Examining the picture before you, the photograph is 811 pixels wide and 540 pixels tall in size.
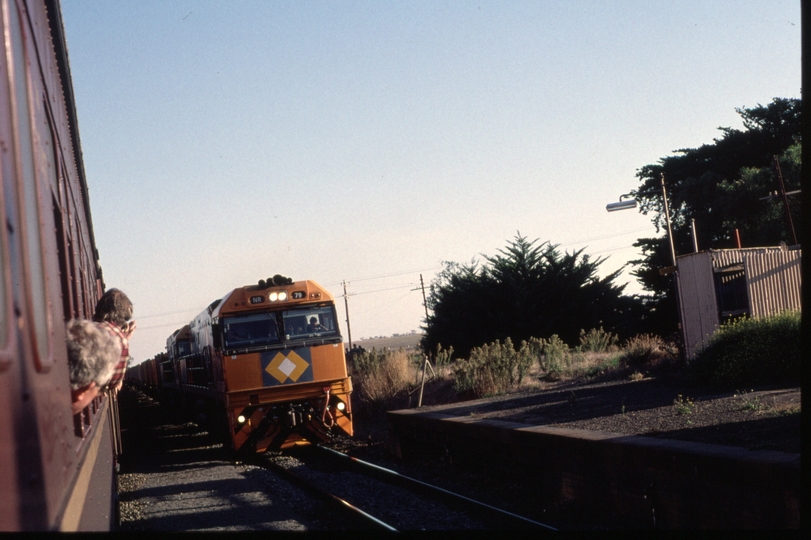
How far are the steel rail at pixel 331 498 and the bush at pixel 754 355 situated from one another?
6893mm

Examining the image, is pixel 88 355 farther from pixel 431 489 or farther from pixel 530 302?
pixel 530 302

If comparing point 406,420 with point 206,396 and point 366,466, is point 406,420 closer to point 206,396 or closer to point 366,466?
point 366,466

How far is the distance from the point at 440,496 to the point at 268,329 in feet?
18.2

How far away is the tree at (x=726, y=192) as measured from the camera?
123ft

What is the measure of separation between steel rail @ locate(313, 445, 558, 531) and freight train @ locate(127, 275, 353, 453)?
2.68 feet

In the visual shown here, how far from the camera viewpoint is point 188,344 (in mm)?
19484

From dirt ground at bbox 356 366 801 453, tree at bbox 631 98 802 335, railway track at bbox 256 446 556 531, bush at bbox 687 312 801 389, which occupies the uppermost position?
tree at bbox 631 98 802 335

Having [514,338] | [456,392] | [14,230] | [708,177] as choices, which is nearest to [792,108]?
[708,177]

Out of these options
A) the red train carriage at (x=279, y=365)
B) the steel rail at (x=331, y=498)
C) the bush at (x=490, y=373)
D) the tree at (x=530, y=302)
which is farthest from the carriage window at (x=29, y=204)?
the tree at (x=530, y=302)

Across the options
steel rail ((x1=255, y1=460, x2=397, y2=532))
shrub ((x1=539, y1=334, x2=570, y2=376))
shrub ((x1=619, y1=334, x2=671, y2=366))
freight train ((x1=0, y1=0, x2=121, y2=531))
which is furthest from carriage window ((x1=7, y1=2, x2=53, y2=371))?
shrub ((x1=619, y1=334, x2=671, y2=366))

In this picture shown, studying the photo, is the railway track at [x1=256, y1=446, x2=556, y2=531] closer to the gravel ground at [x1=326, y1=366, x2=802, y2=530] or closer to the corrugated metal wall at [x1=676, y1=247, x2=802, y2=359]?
the gravel ground at [x1=326, y1=366, x2=802, y2=530]

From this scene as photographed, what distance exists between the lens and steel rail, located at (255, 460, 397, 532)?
24.9 feet

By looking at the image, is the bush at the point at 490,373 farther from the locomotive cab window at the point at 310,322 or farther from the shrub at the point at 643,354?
the locomotive cab window at the point at 310,322

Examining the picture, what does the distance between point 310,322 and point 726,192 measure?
34216mm
